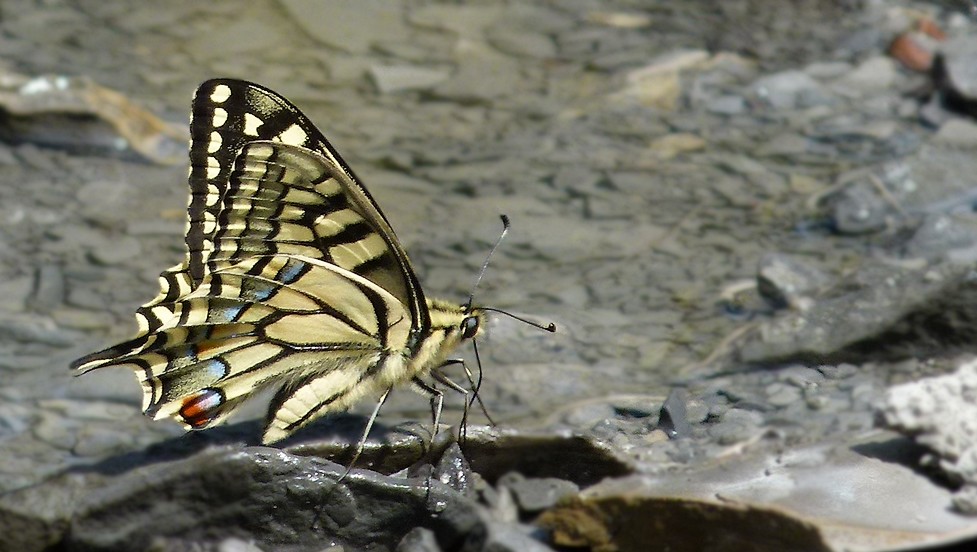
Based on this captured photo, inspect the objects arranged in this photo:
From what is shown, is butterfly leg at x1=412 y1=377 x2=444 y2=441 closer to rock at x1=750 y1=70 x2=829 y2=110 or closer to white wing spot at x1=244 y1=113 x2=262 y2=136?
white wing spot at x1=244 y1=113 x2=262 y2=136

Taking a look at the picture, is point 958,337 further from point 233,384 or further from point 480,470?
point 233,384

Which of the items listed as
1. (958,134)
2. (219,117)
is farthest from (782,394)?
(958,134)

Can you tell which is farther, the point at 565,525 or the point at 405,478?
the point at 405,478

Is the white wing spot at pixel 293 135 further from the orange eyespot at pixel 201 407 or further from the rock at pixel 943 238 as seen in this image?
the rock at pixel 943 238

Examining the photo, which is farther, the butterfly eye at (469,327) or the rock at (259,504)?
the butterfly eye at (469,327)

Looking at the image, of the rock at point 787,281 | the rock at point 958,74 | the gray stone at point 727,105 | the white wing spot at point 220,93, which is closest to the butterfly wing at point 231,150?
the white wing spot at point 220,93

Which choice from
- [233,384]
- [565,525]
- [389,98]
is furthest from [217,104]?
[389,98]
